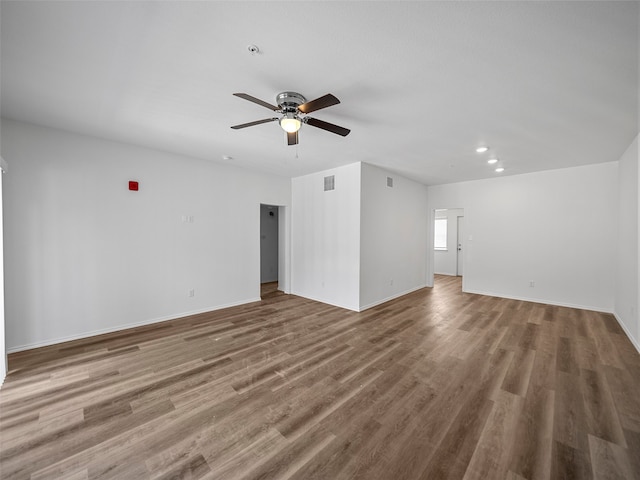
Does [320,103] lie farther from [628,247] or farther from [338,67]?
[628,247]

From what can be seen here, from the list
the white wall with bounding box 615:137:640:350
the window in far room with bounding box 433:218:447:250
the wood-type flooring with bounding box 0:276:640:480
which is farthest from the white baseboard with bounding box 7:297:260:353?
the window in far room with bounding box 433:218:447:250

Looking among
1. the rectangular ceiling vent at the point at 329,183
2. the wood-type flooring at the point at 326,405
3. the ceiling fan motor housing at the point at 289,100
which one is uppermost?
the ceiling fan motor housing at the point at 289,100

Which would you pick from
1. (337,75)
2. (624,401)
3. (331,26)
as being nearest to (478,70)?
(337,75)

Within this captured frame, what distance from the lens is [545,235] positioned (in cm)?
525

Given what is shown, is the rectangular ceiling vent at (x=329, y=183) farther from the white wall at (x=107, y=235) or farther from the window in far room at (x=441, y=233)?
the window in far room at (x=441, y=233)

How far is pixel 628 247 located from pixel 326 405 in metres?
4.92

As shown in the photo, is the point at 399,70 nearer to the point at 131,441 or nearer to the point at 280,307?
the point at 131,441

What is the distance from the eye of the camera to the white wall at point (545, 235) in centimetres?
466

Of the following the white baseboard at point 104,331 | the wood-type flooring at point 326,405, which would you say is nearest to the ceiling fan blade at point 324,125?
the wood-type flooring at point 326,405

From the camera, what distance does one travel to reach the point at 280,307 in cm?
501

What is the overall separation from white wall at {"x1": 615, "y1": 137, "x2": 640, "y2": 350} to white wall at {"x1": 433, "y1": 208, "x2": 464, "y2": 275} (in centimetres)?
431

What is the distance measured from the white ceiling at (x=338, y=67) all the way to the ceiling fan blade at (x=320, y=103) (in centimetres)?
22

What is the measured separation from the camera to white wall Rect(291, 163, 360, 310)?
4.81 metres

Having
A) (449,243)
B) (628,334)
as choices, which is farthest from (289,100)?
(449,243)
